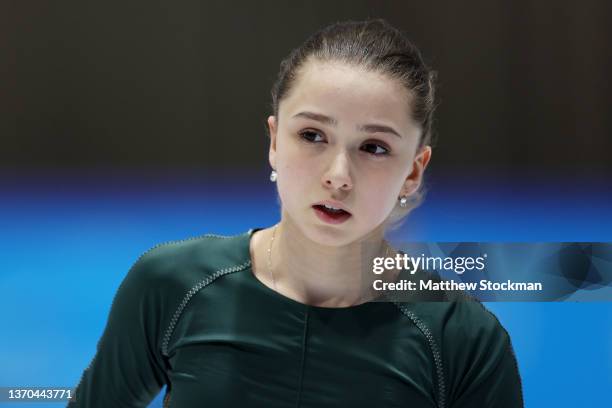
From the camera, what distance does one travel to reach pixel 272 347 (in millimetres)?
1117

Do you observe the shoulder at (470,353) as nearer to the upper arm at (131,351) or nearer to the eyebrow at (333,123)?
the eyebrow at (333,123)

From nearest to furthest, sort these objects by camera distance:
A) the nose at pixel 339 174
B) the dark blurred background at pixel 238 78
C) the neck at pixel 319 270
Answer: the nose at pixel 339 174 < the neck at pixel 319 270 < the dark blurred background at pixel 238 78

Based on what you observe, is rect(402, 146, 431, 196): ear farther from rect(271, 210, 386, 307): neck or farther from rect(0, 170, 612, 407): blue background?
rect(0, 170, 612, 407): blue background

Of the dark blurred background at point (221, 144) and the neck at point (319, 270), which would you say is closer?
the neck at point (319, 270)

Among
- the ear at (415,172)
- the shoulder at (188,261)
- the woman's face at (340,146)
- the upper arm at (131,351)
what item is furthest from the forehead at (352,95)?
the upper arm at (131,351)

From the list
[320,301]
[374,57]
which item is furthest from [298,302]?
[374,57]

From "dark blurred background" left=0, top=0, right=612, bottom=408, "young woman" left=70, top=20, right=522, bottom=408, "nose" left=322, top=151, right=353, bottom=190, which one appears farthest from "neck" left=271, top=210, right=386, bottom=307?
"dark blurred background" left=0, top=0, right=612, bottom=408

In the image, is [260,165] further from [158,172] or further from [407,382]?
[407,382]

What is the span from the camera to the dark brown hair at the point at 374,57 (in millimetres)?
1079

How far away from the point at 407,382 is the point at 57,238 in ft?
2.79

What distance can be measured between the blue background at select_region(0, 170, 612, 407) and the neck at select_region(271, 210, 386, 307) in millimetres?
311

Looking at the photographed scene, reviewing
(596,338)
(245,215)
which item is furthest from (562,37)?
(245,215)

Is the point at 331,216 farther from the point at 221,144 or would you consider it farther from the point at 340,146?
the point at 221,144

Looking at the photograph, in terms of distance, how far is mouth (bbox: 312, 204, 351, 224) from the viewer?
108 cm
